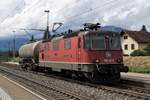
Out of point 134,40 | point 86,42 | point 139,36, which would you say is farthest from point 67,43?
point 139,36

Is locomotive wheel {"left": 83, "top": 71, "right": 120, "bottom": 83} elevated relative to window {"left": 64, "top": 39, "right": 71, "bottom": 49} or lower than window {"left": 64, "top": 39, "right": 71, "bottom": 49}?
lower

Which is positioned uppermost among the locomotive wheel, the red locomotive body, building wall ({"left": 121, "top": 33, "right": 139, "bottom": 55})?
building wall ({"left": 121, "top": 33, "right": 139, "bottom": 55})

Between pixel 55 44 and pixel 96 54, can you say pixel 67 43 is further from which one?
pixel 96 54

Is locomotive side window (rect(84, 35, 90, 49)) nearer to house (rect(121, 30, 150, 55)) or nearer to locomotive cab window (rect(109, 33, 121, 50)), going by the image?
locomotive cab window (rect(109, 33, 121, 50))

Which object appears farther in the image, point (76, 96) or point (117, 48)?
point (117, 48)

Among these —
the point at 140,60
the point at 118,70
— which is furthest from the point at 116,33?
the point at 140,60

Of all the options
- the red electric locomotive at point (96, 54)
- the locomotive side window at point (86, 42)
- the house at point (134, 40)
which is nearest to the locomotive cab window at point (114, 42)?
the red electric locomotive at point (96, 54)

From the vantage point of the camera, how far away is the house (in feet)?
278

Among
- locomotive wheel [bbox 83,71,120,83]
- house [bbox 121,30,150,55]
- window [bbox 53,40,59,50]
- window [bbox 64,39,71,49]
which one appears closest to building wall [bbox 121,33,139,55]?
house [bbox 121,30,150,55]

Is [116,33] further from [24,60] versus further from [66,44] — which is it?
[24,60]

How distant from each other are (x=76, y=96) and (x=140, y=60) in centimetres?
2892

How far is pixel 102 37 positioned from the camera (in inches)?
926

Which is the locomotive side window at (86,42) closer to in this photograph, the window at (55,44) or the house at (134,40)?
the window at (55,44)

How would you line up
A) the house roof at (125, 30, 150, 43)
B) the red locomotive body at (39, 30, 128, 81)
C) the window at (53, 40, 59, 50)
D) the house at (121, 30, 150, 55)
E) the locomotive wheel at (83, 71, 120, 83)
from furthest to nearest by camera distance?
the house roof at (125, 30, 150, 43) < the house at (121, 30, 150, 55) < the window at (53, 40, 59, 50) < the locomotive wheel at (83, 71, 120, 83) < the red locomotive body at (39, 30, 128, 81)
